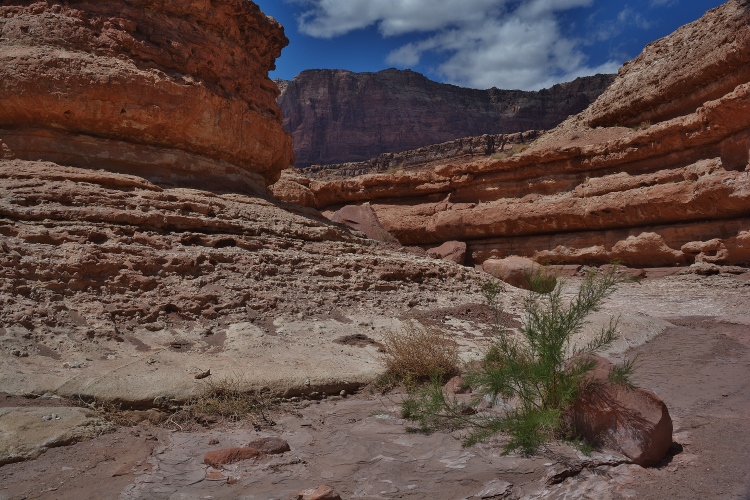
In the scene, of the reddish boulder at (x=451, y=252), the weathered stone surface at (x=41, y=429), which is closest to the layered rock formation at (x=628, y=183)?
the reddish boulder at (x=451, y=252)

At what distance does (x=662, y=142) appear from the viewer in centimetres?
1502

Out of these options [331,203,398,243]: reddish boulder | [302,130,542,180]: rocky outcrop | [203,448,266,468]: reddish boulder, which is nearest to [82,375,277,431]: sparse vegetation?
[203,448,266,468]: reddish boulder

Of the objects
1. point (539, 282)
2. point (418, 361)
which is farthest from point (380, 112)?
point (539, 282)

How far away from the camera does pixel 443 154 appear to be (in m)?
42.0

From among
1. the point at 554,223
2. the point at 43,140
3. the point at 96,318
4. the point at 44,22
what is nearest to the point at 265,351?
the point at 96,318

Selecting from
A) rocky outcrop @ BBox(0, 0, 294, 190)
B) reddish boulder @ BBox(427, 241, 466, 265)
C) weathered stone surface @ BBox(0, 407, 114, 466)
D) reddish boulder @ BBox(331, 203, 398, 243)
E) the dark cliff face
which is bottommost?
weathered stone surface @ BBox(0, 407, 114, 466)

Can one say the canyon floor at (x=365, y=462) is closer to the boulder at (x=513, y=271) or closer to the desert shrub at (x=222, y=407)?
the desert shrub at (x=222, y=407)

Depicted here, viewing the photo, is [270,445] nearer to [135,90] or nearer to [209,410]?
[209,410]

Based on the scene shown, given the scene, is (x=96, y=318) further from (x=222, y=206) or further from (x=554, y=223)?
(x=554, y=223)

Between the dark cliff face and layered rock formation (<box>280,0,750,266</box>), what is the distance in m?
42.3

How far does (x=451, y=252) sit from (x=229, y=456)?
1562 centimetres

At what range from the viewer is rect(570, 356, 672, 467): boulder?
355 cm

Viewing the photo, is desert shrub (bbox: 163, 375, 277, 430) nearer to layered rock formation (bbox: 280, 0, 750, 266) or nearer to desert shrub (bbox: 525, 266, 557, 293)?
desert shrub (bbox: 525, 266, 557, 293)

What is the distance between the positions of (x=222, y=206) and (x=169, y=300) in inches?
115
